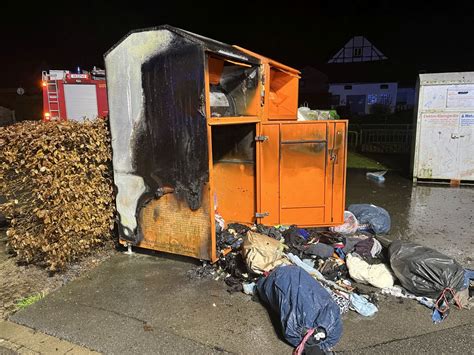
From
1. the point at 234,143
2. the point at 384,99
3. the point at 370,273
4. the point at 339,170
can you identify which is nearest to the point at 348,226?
the point at 339,170

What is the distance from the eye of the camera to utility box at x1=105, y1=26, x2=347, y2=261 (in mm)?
3736

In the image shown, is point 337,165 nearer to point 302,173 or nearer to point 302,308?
point 302,173

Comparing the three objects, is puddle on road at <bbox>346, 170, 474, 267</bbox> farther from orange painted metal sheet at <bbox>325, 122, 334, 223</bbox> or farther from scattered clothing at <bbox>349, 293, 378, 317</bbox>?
scattered clothing at <bbox>349, 293, 378, 317</bbox>

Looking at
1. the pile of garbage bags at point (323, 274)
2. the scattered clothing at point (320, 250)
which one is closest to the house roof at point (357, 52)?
the pile of garbage bags at point (323, 274)

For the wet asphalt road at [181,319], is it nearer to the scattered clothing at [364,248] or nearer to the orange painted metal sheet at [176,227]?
the orange painted metal sheet at [176,227]

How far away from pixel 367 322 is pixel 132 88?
335 centimetres

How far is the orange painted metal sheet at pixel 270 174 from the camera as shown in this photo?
4.71 meters

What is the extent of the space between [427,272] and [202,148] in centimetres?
252

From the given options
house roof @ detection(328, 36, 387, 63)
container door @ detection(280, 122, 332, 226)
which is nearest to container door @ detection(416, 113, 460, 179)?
container door @ detection(280, 122, 332, 226)

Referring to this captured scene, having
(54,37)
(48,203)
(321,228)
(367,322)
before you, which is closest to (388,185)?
(321,228)

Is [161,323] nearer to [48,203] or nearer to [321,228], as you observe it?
[48,203]

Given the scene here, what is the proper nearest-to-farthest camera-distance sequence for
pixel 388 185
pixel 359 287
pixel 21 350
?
pixel 21 350
pixel 359 287
pixel 388 185

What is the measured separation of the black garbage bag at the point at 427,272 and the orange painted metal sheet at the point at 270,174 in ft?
5.61

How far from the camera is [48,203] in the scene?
3.81 meters
